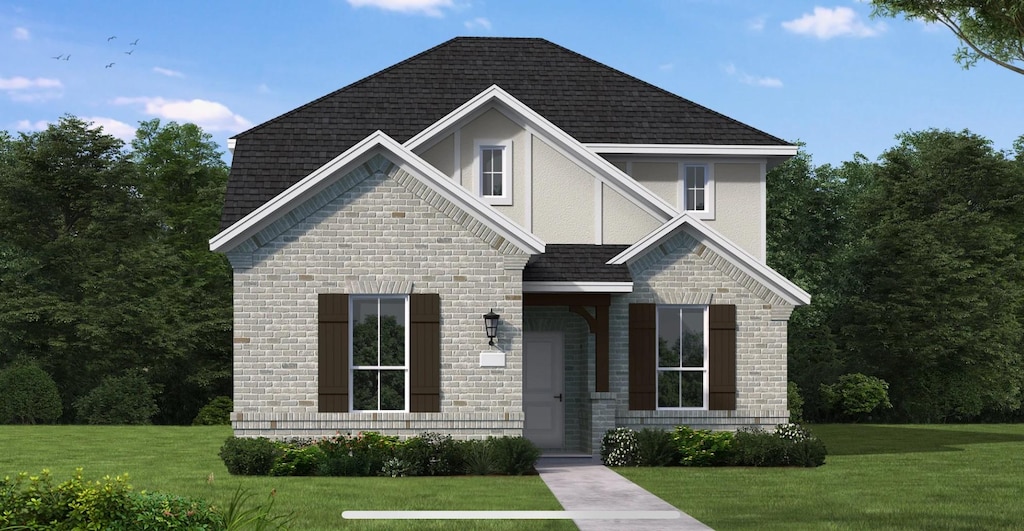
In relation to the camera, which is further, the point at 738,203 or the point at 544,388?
the point at 738,203

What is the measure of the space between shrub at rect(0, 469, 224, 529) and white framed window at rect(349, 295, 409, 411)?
997cm

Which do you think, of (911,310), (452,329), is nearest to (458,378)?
(452,329)

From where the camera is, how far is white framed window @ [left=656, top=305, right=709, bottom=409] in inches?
896

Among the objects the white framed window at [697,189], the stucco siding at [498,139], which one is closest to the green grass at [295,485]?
the stucco siding at [498,139]

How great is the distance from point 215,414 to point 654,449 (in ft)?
66.8

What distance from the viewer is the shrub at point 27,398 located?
3581 centimetres

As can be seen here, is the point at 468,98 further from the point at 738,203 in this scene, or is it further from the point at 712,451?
the point at 712,451

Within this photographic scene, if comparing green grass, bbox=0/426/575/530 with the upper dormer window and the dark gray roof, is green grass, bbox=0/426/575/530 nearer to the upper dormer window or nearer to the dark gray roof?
the dark gray roof

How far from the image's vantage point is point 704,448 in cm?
2144

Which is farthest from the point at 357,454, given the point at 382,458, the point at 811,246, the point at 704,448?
the point at 811,246

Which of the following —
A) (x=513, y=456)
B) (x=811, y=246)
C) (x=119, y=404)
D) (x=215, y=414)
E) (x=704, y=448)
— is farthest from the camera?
(x=811, y=246)

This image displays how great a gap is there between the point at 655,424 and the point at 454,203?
239 inches

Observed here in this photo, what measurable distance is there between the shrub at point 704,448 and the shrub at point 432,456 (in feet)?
14.3

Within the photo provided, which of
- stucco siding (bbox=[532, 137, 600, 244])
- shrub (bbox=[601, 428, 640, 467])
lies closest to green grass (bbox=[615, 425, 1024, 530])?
shrub (bbox=[601, 428, 640, 467])
